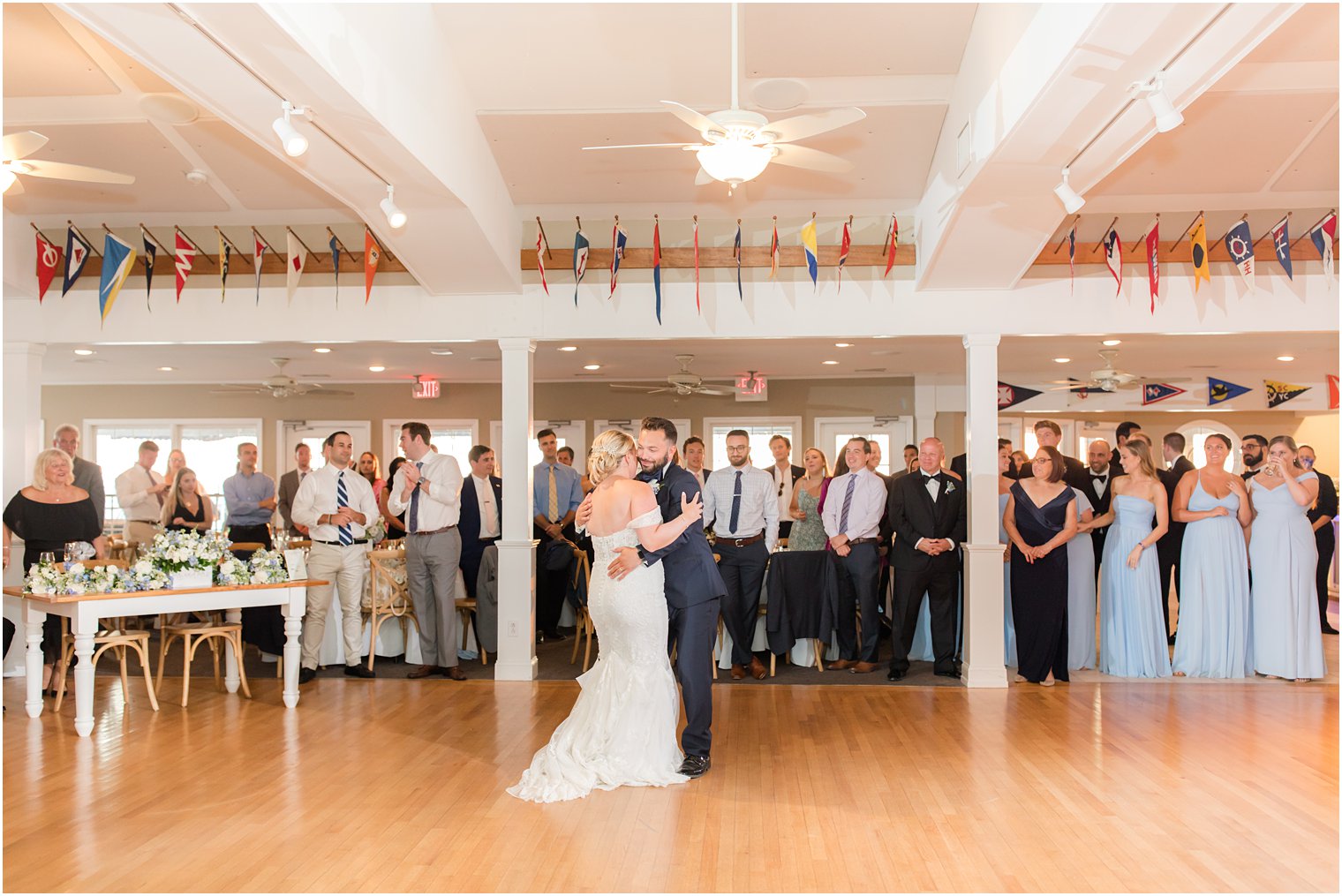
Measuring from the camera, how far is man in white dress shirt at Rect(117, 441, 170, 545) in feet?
33.2

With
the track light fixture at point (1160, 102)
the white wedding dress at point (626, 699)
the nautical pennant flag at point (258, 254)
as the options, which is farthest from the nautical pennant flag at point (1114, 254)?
the nautical pennant flag at point (258, 254)

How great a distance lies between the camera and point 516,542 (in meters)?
7.15

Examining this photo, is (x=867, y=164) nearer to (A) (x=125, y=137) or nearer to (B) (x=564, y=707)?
(B) (x=564, y=707)

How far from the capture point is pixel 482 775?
4.68 meters

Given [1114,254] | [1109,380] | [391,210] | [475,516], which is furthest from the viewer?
[1109,380]

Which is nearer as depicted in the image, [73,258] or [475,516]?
[73,258]

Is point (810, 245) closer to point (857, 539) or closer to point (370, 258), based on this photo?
point (857, 539)

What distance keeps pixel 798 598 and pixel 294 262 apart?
422cm

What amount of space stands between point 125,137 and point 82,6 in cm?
359

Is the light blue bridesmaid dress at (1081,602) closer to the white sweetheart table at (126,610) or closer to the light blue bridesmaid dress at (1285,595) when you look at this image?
the light blue bridesmaid dress at (1285,595)

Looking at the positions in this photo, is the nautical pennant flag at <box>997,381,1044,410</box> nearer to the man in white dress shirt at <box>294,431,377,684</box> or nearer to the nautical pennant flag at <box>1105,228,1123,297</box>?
the nautical pennant flag at <box>1105,228,1123,297</box>

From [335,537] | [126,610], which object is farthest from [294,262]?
[126,610]

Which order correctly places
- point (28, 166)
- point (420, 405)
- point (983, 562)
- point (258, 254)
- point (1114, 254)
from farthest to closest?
point (420, 405) < point (258, 254) < point (983, 562) < point (1114, 254) < point (28, 166)

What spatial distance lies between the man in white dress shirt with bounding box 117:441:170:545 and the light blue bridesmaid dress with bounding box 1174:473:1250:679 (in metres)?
9.26
